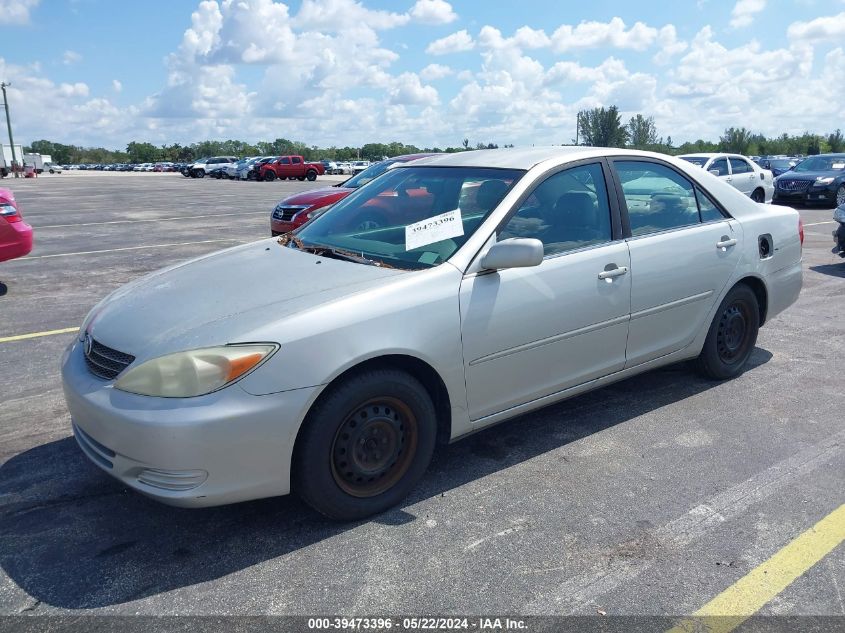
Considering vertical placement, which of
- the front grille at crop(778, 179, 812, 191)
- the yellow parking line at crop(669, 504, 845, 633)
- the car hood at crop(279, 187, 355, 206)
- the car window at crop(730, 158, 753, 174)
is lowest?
the yellow parking line at crop(669, 504, 845, 633)

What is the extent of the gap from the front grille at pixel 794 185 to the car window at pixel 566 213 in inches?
697

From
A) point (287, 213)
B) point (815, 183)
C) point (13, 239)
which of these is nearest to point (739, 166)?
point (815, 183)

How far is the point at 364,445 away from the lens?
10.0ft

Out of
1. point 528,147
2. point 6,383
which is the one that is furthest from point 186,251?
point 528,147

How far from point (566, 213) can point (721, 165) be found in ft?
45.3

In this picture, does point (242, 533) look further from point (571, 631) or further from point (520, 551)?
point (571, 631)

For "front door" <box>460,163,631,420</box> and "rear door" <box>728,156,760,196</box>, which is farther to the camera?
"rear door" <box>728,156,760,196</box>

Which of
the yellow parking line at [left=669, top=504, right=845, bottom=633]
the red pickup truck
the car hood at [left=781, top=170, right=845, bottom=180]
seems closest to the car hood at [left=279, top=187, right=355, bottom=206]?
the yellow parking line at [left=669, top=504, right=845, bottom=633]

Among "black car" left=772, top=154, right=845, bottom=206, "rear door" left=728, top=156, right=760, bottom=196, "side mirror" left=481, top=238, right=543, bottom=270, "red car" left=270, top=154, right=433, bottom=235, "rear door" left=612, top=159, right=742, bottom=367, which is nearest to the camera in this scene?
"side mirror" left=481, top=238, right=543, bottom=270

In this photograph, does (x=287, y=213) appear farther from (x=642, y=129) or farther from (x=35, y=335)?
(x=642, y=129)

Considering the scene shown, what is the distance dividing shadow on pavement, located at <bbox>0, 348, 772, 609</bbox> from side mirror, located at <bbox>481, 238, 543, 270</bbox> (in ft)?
3.61

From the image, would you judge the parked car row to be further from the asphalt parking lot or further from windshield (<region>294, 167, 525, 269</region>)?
windshield (<region>294, 167, 525, 269</region>)

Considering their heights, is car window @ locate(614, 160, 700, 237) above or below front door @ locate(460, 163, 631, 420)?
above

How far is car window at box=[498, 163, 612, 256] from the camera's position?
364cm
